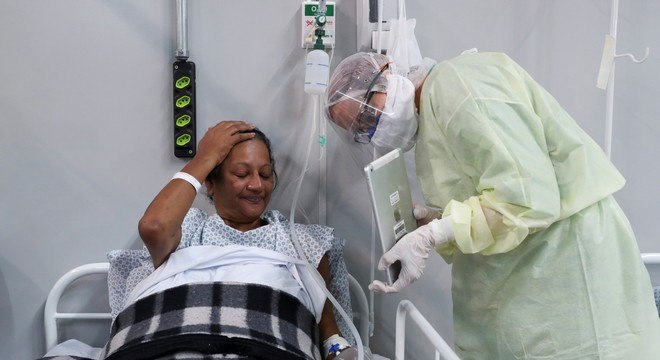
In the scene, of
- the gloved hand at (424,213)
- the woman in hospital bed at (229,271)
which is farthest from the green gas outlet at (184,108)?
the gloved hand at (424,213)

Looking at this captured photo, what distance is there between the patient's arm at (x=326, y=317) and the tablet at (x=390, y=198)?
37 centimetres

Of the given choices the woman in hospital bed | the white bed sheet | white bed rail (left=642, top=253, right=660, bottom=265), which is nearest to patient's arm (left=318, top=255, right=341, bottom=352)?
the woman in hospital bed

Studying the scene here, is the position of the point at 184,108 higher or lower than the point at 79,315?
higher

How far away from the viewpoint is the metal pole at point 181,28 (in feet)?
5.71

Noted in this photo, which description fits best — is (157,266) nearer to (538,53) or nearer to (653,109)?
(538,53)

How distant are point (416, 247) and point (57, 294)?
47.9 inches

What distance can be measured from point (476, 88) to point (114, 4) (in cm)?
120

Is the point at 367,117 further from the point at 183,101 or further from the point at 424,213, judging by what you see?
the point at 183,101

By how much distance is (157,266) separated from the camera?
1548 millimetres

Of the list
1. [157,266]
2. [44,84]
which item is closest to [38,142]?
[44,84]

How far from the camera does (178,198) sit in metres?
1.50

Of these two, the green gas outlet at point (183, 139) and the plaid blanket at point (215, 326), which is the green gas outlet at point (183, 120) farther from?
the plaid blanket at point (215, 326)

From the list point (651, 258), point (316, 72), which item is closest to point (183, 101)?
point (316, 72)

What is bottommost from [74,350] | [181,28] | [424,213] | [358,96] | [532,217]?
[74,350]
